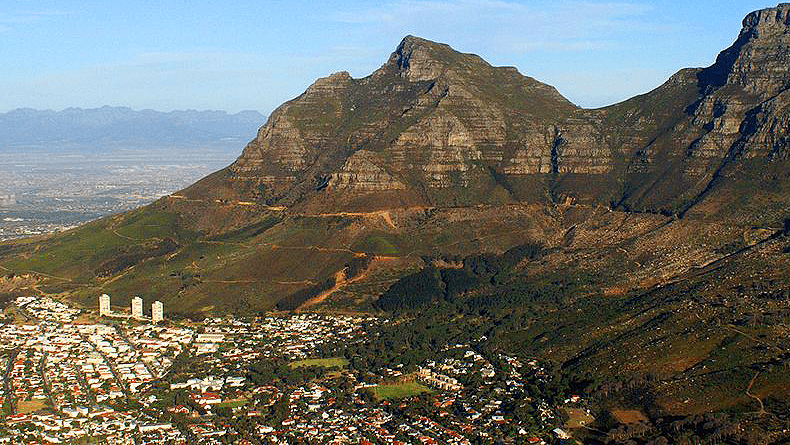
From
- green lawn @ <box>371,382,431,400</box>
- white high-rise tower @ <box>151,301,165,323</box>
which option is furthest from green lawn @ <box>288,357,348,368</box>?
white high-rise tower @ <box>151,301,165,323</box>

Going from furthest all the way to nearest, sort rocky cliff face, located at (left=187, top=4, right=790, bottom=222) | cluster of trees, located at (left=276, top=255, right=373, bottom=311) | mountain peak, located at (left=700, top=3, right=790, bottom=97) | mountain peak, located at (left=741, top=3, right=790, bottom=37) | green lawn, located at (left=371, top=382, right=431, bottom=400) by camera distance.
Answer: mountain peak, located at (left=741, top=3, right=790, bottom=37) → mountain peak, located at (left=700, top=3, right=790, bottom=97) → rocky cliff face, located at (left=187, top=4, right=790, bottom=222) → cluster of trees, located at (left=276, top=255, right=373, bottom=311) → green lawn, located at (left=371, top=382, right=431, bottom=400)

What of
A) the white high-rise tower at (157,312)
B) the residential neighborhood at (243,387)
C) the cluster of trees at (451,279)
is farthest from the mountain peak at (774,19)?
the white high-rise tower at (157,312)

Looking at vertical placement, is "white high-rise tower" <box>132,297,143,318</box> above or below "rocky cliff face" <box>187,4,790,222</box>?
below

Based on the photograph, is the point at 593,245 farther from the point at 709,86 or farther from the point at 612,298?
the point at 709,86

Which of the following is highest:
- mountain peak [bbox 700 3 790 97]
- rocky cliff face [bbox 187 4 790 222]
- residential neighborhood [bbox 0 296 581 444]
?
mountain peak [bbox 700 3 790 97]

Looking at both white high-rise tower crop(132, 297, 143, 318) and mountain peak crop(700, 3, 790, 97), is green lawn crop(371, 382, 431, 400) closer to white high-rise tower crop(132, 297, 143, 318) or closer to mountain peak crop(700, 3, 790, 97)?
white high-rise tower crop(132, 297, 143, 318)

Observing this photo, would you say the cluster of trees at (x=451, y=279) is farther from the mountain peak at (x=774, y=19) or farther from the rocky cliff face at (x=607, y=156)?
the mountain peak at (x=774, y=19)

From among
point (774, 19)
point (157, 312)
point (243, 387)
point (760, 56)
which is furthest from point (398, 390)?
point (774, 19)
